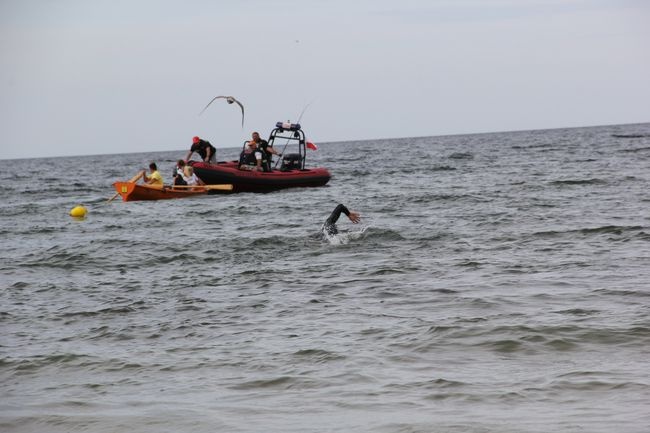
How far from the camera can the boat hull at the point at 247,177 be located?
22.6 metres

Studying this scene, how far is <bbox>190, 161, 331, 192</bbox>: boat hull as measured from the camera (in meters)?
22.6

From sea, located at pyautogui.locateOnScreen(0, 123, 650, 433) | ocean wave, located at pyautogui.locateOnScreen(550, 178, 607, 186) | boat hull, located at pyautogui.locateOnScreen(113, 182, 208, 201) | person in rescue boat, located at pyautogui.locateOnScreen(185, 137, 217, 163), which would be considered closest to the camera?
sea, located at pyautogui.locateOnScreen(0, 123, 650, 433)

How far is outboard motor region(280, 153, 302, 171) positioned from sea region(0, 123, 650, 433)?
29.3ft

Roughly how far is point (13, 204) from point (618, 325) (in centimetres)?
2392

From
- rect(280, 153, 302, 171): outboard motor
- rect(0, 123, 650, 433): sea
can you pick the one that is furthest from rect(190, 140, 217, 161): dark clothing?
rect(0, 123, 650, 433): sea

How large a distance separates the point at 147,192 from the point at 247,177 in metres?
2.75

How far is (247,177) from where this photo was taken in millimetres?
22891

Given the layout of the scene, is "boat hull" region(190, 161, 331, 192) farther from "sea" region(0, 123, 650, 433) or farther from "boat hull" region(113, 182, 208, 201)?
"sea" region(0, 123, 650, 433)

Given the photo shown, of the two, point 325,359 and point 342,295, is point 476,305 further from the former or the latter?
point 325,359

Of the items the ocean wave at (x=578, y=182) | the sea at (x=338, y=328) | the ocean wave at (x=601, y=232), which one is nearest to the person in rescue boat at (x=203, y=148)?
the sea at (x=338, y=328)

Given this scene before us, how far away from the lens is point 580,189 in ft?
70.5

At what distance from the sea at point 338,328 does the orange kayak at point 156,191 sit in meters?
6.17

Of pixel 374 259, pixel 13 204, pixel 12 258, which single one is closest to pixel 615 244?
pixel 374 259

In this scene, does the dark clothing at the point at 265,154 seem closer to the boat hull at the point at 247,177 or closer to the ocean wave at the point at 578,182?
the boat hull at the point at 247,177
